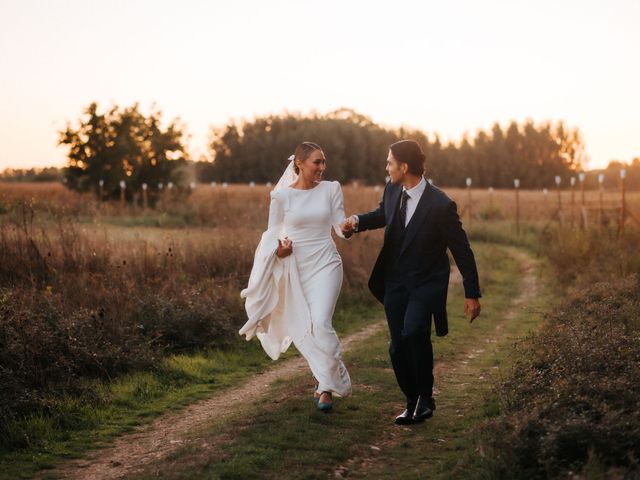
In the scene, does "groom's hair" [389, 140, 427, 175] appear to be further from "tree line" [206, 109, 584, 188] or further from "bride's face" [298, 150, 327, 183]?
"tree line" [206, 109, 584, 188]

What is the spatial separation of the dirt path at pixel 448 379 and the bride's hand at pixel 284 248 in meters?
1.85

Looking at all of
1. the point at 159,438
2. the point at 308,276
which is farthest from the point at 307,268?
the point at 159,438

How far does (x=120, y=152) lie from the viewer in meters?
38.2

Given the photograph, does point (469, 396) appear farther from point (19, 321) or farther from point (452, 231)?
point (19, 321)

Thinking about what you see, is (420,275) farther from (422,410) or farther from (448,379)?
(448,379)

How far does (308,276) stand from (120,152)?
31.4m

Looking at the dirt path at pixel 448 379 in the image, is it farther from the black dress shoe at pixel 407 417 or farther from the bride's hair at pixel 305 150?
the bride's hair at pixel 305 150

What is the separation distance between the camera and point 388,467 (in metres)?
6.55

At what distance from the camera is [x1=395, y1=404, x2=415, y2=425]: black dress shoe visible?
25.3ft

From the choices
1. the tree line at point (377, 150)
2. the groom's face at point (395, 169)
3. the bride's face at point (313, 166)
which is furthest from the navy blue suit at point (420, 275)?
the tree line at point (377, 150)

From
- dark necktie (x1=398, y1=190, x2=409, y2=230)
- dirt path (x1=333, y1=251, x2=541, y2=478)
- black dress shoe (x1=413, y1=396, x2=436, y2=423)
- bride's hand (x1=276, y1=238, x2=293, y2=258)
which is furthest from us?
bride's hand (x1=276, y1=238, x2=293, y2=258)

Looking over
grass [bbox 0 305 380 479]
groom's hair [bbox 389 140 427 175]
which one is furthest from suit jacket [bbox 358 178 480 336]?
grass [bbox 0 305 380 479]

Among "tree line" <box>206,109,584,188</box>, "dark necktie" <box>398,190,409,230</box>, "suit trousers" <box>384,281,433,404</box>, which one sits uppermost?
"tree line" <box>206,109,584,188</box>

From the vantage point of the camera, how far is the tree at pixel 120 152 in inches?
1508
